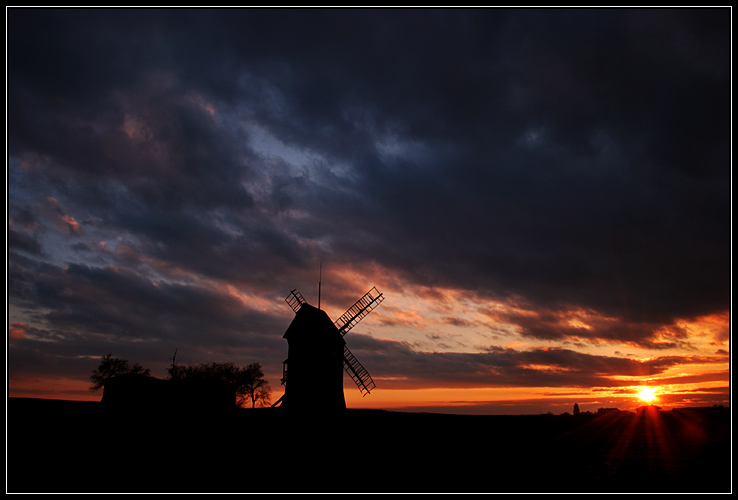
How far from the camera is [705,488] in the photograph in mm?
14977

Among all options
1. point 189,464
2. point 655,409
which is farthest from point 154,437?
point 655,409

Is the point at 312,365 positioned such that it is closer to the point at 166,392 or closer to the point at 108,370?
the point at 166,392

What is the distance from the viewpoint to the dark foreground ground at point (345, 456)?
15859mm

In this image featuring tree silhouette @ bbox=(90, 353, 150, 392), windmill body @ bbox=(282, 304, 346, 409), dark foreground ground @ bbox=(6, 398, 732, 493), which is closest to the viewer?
dark foreground ground @ bbox=(6, 398, 732, 493)

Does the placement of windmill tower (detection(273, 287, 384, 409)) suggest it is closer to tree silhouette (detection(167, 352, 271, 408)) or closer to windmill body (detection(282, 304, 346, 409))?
windmill body (detection(282, 304, 346, 409))

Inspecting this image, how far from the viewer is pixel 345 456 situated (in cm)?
2203

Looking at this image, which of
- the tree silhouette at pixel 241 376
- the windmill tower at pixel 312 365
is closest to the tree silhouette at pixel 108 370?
the tree silhouette at pixel 241 376

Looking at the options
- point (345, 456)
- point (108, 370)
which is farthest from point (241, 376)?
point (345, 456)

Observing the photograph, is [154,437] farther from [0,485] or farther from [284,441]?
[0,485]

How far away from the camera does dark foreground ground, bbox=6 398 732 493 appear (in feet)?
52.0

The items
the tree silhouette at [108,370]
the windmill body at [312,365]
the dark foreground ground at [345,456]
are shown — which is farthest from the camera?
the tree silhouette at [108,370]

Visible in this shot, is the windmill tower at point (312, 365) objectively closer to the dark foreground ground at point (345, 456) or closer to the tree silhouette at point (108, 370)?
the dark foreground ground at point (345, 456)

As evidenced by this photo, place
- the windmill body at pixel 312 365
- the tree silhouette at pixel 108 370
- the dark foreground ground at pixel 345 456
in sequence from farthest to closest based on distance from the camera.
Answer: the tree silhouette at pixel 108 370, the windmill body at pixel 312 365, the dark foreground ground at pixel 345 456

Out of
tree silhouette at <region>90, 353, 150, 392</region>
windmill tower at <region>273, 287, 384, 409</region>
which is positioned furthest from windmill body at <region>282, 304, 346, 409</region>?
tree silhouette at <region>90, 353, 150, 392</region>
